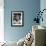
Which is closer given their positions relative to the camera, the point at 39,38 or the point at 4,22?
the point at 39,38

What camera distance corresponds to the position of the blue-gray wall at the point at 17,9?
5.75m

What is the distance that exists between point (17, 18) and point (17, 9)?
0.38m

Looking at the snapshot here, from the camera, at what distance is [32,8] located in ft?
19.0

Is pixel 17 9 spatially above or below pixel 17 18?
above

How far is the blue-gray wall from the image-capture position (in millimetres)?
5754

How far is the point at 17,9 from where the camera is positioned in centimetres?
577

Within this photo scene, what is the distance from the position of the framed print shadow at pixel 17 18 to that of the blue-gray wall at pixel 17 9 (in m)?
0.13

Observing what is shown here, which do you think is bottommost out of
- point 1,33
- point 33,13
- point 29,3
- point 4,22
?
point 1,33

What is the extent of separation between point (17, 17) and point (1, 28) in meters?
0.82

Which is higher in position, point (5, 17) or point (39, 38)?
point (5, 17)

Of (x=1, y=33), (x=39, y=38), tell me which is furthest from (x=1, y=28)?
(x=39, y=38)

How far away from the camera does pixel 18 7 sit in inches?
227

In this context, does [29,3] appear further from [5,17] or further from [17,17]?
[5,17]

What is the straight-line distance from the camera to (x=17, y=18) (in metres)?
5.80
